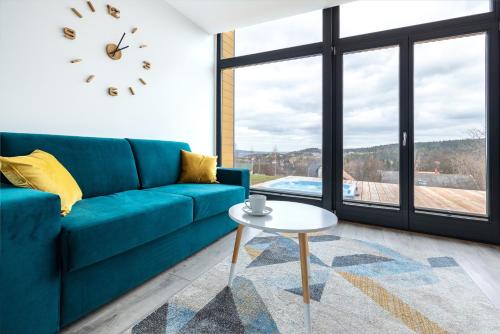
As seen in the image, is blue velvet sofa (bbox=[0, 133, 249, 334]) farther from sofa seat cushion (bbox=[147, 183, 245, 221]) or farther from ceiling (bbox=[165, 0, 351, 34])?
ceiling (bbox=[165, 0, 351, 34])

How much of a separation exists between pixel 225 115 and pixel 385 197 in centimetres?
243

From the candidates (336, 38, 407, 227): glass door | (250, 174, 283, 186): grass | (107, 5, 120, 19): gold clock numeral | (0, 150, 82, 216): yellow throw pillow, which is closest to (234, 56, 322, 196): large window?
(250, 174, 283, 186): grass

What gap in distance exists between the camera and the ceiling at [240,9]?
278 centimetres

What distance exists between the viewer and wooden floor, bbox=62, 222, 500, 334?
4.00ft

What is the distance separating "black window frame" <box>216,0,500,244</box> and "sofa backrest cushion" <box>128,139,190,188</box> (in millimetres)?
1424

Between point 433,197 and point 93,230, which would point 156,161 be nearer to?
point 93,230

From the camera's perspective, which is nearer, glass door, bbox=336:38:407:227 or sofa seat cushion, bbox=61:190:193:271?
sofa seat cushion, bbox=61:190:193:271

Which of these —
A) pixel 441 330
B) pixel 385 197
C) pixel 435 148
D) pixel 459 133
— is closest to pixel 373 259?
pixel 441 330

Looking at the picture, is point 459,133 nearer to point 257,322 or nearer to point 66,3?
point 257,322

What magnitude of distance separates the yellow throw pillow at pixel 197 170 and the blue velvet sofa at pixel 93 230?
0.23 metres

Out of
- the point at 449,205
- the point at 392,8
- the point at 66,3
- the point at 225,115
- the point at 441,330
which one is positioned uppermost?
the point at 392,8

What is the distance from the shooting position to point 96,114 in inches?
86.7

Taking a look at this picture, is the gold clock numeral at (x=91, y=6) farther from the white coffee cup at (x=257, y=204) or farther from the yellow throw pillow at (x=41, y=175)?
the white coffee cup at (x=257, y=204)

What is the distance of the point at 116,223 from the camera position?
49.9 inches
